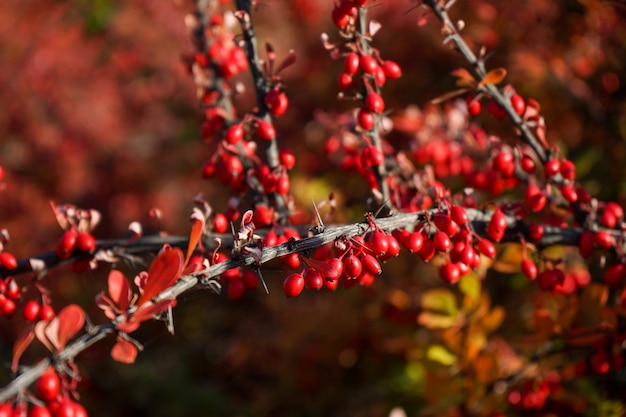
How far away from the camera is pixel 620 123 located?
234 centimetres

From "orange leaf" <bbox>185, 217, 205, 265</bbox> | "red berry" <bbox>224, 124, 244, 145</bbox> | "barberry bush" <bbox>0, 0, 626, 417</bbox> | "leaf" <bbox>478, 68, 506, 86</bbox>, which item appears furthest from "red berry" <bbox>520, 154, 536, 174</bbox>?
"orange leaf" <bbox>185, 217, 205, 265</bbox>

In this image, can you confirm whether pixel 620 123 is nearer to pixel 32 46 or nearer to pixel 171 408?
pixel 171 408

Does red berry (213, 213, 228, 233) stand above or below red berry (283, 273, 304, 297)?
below

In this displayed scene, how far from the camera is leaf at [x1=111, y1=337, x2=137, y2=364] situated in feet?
3.19

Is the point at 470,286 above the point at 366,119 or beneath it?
beneath

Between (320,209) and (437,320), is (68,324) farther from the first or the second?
(320,209)

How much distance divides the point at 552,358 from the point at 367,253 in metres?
0.89

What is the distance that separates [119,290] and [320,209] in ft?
4.46

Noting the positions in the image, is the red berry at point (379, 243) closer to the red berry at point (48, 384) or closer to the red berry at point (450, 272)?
the red berry at point (450, 272)

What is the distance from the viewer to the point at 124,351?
38.6 inches

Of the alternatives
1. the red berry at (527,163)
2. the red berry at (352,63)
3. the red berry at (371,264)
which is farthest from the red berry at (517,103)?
the red berry at (371,264)

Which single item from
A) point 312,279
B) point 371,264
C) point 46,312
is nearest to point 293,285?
point 312,279

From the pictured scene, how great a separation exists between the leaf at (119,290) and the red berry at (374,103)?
2.16 ft

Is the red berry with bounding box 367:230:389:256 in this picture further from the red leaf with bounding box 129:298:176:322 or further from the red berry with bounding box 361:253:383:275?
the red leaf with bounding box 129:298:176:322
